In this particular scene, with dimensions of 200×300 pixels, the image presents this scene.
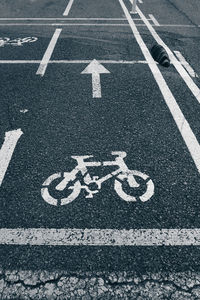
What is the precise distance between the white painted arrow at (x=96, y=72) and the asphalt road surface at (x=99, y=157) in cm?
2

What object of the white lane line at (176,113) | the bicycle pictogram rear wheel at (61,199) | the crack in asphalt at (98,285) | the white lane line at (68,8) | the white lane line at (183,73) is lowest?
the crack in asphalt at (98,285)

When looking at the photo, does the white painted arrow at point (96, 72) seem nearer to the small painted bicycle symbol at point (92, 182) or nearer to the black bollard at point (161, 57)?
the black bollard at point (161, 57)

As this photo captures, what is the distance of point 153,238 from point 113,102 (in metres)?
3.36

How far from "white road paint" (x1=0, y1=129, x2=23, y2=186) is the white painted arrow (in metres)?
1.99

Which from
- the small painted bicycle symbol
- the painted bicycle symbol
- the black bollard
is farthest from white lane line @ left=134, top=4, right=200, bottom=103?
the painted bicycle symbol

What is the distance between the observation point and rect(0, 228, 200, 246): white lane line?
321 centimetres

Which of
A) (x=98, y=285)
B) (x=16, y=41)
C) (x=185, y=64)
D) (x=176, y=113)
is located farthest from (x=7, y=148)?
(x=16, y=41)

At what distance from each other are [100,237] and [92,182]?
2.92ft

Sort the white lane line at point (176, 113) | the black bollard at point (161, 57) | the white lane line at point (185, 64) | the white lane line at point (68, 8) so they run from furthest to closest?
1. the white lane line at point (68, 8)
2. the black bollard at point (161, 57)
3. the white lane line at point (185, 64)
4. the white lane line at point (176, 113)

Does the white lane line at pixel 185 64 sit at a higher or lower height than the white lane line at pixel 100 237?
higher

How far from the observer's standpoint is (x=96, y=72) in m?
7.27

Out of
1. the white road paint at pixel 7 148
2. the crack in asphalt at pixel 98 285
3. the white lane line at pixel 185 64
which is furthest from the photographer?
the white lane line at pixel 185 64

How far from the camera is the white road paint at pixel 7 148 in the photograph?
428 centimetres

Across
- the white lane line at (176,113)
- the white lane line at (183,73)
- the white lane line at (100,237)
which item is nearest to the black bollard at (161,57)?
the white lane line at (176,113)
